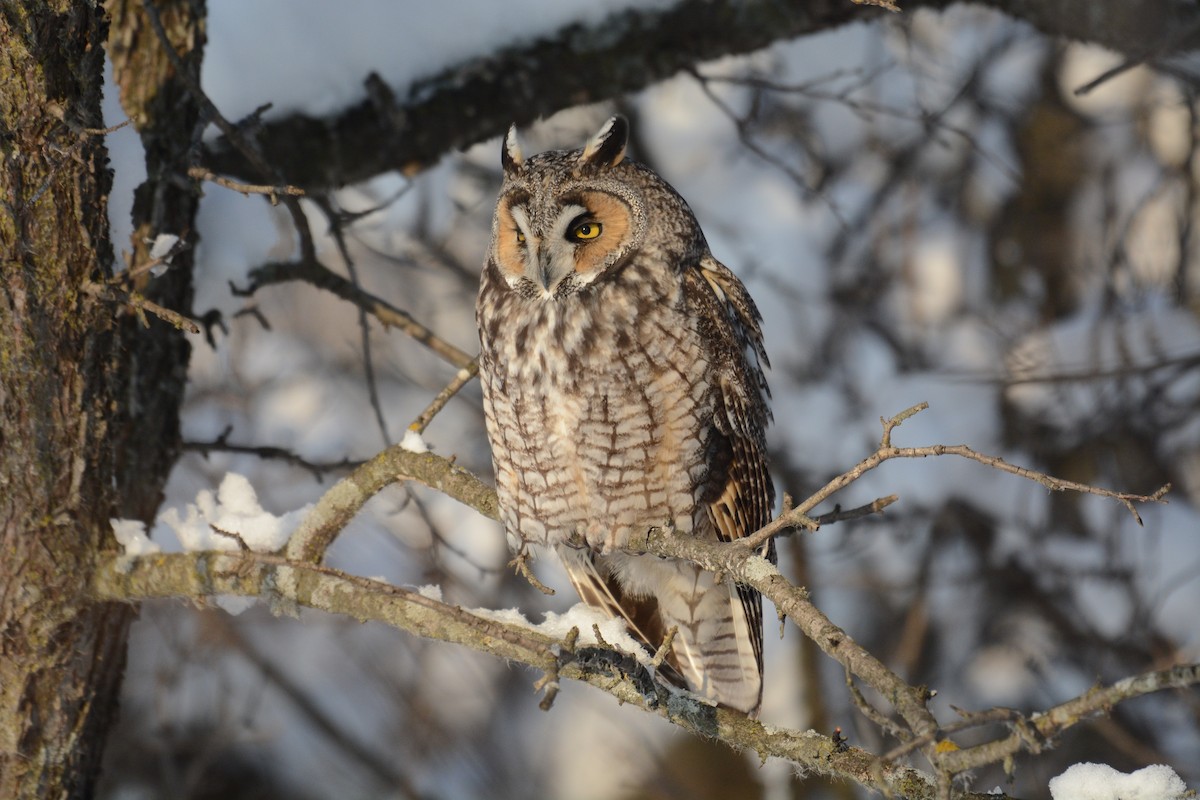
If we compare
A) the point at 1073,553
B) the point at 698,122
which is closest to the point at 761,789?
the point at 1073,553

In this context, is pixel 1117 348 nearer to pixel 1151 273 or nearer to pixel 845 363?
pixel 1151 273

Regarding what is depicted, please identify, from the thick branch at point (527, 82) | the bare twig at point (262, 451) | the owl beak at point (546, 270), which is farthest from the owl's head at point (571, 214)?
the bare twig at point (262, 451)

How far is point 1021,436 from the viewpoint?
6074 millimetres

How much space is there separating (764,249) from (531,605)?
2840mm

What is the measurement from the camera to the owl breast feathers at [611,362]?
8.60 feet

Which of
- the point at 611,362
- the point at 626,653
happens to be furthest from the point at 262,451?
the point at 626,653

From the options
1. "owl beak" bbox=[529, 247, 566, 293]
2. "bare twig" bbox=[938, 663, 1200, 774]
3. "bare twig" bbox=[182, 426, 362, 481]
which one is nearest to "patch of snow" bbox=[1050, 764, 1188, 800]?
"bare twig" bbox=[938, 663, 1200, 774]

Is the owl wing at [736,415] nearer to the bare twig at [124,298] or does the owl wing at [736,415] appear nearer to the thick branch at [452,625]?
the thick branch at [452,625]

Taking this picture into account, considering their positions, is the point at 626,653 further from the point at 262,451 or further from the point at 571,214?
the point at 262,451

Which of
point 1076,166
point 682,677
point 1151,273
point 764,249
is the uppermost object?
point 1076,166

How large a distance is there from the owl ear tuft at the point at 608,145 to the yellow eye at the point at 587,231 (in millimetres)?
154

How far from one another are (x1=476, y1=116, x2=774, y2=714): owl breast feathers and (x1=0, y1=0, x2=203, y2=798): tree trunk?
893 millimetres

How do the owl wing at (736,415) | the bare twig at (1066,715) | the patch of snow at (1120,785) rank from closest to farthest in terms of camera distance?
the bare twig at (1066,715) → the patch of snow at (1120,785) → the owl wing at (736,415)

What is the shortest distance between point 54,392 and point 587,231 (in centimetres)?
123
